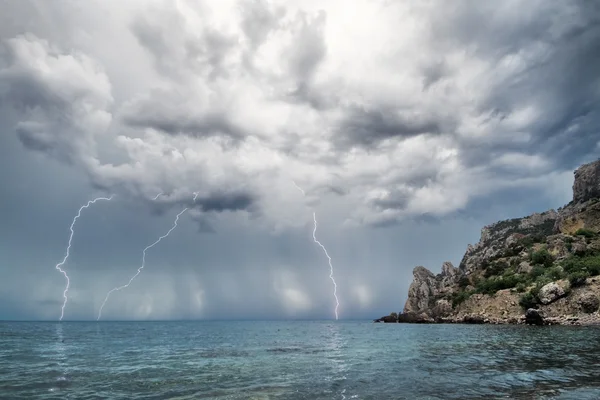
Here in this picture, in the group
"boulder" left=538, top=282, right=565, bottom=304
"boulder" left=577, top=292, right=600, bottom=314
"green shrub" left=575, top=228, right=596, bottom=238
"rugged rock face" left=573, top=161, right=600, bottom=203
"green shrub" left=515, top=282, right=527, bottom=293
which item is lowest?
"boulder" left=577, top=292, right=600, bottom=314

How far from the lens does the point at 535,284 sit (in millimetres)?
107375

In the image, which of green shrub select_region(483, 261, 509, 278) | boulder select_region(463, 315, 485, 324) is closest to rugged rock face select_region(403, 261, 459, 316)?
green shrub select_region(483, 261, 509, 278)

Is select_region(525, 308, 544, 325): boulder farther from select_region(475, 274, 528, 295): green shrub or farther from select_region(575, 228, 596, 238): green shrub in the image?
select_region(575, 228, 596, 238): green shrub

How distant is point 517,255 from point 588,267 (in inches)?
2258

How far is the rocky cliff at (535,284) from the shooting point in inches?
3533

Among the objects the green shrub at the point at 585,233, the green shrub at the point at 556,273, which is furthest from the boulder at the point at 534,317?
the green shrub at the point at 585,233

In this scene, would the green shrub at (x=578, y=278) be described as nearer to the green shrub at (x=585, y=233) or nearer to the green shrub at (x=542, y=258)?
the green shrub at (x=542, y=258)

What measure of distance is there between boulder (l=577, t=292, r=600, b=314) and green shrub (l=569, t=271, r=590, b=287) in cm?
496

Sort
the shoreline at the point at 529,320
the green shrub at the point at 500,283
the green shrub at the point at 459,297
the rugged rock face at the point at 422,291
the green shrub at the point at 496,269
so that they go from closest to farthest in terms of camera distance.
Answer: the shoreline at the point at 529,320 < the green shrub at the point at 500,283 < the green shrub at the point at 459,297 < the green shrub at the point at 496,269 < the rugged rock face at the point at 422,291

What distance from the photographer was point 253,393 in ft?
67.0

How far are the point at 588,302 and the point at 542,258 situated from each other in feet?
150

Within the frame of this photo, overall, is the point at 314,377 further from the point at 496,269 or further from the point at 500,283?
the point at 496,269

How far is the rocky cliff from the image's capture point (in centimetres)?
8975

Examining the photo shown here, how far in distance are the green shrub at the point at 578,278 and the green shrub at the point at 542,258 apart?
32.6m
